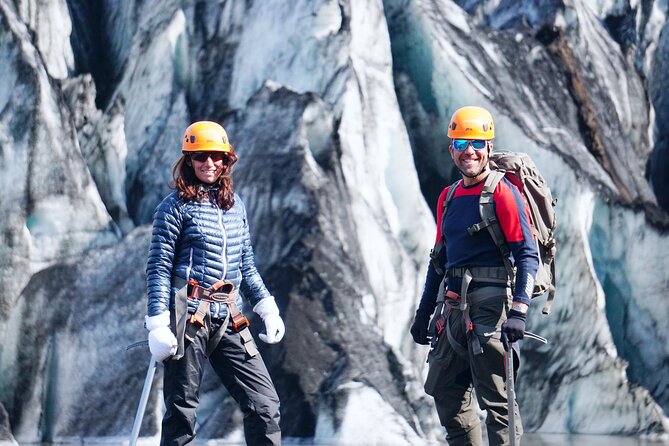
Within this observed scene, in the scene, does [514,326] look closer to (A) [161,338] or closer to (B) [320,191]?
(A) [161,338]

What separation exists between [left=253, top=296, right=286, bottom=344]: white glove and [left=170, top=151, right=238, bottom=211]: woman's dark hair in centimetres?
49

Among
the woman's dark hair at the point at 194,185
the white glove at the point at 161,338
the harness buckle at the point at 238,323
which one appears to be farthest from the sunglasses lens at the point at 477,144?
the white glove at the point at 161,338

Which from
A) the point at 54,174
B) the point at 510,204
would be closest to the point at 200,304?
the point at 510,204

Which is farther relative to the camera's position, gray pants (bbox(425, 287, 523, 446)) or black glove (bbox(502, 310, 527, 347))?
gray pants (bbox(425, 287, 523, 446))

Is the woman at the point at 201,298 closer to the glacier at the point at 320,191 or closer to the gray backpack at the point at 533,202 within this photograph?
the gray backpack at the point at 533,202

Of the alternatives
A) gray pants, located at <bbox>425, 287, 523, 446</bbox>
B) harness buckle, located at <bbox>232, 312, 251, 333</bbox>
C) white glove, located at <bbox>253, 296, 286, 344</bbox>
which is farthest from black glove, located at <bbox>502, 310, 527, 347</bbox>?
harness buckle, located at <bbox>232, 312, 251, 333</bbox>

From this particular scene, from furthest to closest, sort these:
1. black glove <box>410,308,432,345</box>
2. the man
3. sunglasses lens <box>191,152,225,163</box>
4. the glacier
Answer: the glacier
black glove <box>410,308,432,345</box>
sunglasses lens <box>191,152,225,163</box>
the man

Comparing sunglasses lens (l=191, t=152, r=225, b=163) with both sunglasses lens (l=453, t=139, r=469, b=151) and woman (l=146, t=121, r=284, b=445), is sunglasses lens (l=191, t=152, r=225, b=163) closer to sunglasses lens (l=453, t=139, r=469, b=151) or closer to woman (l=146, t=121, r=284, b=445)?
woman (l=146, t=121, r=284, b=445)

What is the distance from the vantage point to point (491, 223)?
5.41 metres

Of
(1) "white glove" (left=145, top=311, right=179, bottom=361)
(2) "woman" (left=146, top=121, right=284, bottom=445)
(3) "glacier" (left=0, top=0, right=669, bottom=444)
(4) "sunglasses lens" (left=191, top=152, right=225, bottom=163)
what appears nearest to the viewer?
(1) "white glove" (left=145, top=311, right=179, bottom=361)

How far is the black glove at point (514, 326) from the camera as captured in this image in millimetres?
5168

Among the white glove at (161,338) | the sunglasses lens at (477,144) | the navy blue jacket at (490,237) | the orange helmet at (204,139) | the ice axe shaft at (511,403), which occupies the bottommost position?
the ice axe shaft at (511,403)

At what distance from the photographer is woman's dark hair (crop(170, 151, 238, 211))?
5.41 meters

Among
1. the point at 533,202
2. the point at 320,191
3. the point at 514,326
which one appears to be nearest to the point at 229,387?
the point at 514,326
